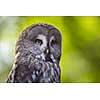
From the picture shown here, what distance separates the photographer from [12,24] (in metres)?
2.02

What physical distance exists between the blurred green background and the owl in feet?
0.14

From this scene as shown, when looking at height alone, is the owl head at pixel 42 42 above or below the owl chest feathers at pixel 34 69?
above

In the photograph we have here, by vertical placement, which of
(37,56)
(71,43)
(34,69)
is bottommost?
(34,69)

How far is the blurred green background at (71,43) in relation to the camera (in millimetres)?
1979

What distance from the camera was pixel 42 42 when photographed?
200 centimetres

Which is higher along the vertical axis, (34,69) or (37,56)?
(37,56)

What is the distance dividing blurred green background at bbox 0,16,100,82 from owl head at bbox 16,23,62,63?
4cm

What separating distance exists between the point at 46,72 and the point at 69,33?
0.37 metres

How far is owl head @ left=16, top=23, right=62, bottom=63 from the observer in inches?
78.7

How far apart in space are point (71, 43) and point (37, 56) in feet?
0.98

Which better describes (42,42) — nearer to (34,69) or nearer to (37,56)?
(37,56)

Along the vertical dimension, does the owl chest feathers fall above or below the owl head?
below

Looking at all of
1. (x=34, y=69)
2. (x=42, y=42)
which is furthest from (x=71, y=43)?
(x=34, y=69)
